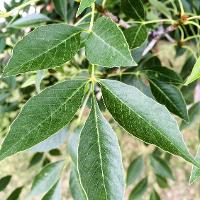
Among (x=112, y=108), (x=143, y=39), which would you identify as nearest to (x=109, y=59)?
(x=112, y=108)

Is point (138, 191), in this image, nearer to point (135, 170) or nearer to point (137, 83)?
point (135, 170)

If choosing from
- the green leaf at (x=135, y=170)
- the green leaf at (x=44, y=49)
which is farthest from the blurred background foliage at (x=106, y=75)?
the green leaf at (x=44, y=49)

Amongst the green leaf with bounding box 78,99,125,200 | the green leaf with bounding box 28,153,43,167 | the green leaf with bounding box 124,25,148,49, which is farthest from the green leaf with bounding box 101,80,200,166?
the green leaf with bounding box 28,153,43,167

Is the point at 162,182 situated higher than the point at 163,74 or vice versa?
the point at 163,74

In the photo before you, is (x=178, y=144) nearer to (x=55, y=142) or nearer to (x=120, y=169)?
(x=120, y=169)

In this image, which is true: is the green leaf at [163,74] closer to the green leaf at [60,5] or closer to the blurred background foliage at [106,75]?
the blurred background foliage at [106,75]

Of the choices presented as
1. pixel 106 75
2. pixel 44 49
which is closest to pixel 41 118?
pixel 44 49

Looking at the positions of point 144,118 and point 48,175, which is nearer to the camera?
point 144,118
